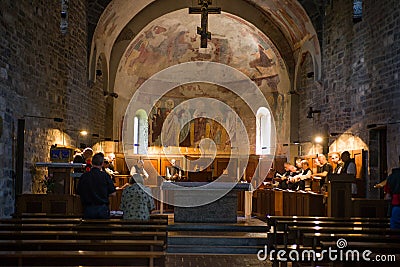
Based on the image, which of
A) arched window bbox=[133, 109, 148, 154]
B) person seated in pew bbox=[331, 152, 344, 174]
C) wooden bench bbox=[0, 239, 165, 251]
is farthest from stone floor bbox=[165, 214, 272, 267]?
arched window bbox=[133, 109, 148, 154]

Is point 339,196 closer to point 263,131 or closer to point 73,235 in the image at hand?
point 73,235

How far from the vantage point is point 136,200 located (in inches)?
353

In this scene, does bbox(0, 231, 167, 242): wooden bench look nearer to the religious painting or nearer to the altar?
the altar

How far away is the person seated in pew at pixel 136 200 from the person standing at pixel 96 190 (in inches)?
15.4

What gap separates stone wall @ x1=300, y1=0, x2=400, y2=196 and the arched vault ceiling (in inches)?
46.8

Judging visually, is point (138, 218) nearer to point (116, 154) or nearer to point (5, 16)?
point (5, 16)

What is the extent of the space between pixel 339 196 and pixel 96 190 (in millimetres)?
6002

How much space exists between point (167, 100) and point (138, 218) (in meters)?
17.1

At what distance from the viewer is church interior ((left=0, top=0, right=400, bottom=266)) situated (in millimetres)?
8477

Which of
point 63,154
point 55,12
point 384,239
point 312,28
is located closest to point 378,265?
point 384,239

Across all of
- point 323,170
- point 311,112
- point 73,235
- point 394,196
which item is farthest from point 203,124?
point 73,235

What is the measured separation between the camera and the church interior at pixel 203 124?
848 cm

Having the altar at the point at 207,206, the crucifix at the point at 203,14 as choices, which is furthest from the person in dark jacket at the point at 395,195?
the crucifix at the point at 203,14

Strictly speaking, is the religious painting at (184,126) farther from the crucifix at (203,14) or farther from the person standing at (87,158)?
the person standing at (87,158)
